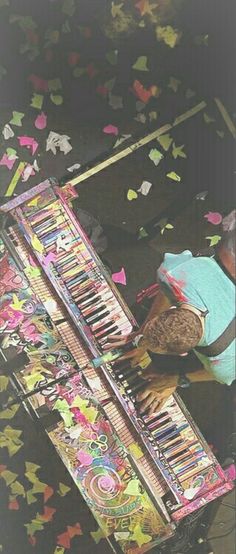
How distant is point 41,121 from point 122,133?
217 millimetres

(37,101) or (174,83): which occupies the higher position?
(37,101)

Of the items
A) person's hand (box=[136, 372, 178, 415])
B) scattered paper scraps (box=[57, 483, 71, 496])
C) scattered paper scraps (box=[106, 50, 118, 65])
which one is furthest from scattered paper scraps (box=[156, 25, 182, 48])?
scattered paper scraps (box=[57, 483, 71, 496])

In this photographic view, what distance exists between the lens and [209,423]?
1686mm

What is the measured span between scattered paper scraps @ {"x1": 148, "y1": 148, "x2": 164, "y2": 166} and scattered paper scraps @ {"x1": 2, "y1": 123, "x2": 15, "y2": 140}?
37cm

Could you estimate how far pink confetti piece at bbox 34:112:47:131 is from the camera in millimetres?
1787

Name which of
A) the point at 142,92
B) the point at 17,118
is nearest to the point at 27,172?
the point at 17,118

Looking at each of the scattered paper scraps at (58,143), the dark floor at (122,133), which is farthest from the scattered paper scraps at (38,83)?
the scattered paper scraps at (58,143)

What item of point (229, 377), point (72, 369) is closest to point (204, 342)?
point (229, 377)

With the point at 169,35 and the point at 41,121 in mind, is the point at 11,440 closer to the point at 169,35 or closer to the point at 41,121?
the point at 41,121


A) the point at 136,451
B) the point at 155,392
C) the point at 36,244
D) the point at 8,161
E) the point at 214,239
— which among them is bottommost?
the point at 136,451

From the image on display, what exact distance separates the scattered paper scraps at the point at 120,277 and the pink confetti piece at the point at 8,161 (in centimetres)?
40

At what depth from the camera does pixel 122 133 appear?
1743mm

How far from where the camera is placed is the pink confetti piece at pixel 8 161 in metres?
1.81

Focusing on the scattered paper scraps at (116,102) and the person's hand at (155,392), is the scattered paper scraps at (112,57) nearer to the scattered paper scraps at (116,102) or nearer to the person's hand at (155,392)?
the scattered paper scraps at (116,102)
